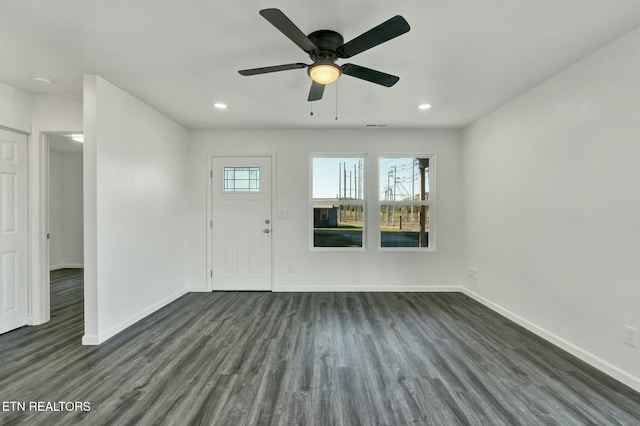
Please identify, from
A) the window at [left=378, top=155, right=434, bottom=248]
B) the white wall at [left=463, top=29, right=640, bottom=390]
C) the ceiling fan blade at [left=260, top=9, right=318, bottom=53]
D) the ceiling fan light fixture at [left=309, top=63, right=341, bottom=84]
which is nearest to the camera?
the ceiling fan blade at [left=260, top=9, right=318, bottom=53]

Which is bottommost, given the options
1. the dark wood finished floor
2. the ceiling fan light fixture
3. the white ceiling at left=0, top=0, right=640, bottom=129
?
the dark wood finished floor

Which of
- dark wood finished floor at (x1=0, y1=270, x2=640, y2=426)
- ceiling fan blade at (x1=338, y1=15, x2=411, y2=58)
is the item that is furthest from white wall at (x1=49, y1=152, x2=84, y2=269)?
ceiling fan blade at (x1=338, y1=15, x2=411, y2=58)

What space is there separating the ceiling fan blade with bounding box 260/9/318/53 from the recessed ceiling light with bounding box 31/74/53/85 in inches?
102

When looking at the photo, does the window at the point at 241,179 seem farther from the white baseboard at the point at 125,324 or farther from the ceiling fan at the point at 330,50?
the ceiling fan at the point at 330,50

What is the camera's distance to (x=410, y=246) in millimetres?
4445

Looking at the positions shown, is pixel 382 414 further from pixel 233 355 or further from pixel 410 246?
pixel 410 246

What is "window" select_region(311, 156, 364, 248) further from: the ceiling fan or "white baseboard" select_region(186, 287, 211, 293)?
the ceiling fan

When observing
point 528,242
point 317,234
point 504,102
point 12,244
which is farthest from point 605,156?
point 12,244

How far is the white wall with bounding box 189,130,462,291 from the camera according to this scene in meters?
4.32

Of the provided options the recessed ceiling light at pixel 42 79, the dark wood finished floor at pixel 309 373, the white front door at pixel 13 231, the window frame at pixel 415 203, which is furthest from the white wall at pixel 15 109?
the window frame at pixel 415 203

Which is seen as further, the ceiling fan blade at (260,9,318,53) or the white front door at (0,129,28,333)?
the white front door at (0,129,28,333)

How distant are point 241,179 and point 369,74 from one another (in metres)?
2.86

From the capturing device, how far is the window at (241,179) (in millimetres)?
4359

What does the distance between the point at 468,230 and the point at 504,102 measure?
1.78m
